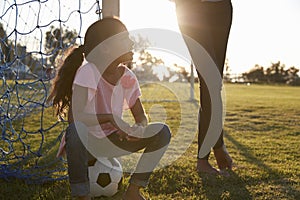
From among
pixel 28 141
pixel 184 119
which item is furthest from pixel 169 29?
pixel 184 119

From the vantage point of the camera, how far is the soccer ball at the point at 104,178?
88.4 inches

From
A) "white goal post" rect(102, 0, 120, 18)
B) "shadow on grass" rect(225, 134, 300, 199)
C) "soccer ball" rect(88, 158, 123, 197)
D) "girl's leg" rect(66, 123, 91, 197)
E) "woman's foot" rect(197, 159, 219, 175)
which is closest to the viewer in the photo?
"girl's leg" rect(66, 123, 91, 197)

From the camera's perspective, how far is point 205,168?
276 cm

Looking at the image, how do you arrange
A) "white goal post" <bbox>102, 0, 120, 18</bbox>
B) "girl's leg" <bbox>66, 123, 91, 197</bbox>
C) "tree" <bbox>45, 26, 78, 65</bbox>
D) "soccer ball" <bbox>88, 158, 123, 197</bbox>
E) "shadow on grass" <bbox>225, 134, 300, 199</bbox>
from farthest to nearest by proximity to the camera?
1. "tree" <bbox>45, 26, 78, 65</bbox>
2. "white goal post" <bbox>102, 0, 120, 18</bbox>
3. "shadow on grass" <bbox>225, 134, 300, 199</bbox>
4. "soccer ball" <bbox>88, 158, 123, 197</bbox>
5. "girl's leg" <bbox>66, 123, 91, 197</bbox>

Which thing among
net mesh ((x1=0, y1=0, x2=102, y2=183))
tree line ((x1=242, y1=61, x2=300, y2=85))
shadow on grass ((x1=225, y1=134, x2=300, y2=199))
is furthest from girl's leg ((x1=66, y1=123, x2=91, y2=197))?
tree line ((x1=242, y1=61, x2=300, y2=85))

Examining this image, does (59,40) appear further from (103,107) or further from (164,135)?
(164,135)

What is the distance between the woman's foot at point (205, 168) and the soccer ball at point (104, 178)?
642mm

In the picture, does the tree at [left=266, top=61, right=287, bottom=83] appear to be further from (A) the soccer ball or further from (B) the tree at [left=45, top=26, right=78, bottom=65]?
(A) the soccer ball

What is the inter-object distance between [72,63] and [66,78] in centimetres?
9

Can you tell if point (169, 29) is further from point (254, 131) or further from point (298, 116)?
point (298, 116)

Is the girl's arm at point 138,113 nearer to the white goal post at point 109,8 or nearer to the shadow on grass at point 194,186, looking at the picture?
the shadow on grass at point 194,186

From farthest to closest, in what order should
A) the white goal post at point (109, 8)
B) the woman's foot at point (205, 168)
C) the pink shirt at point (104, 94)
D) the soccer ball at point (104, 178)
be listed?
the woman's foot at point (205, 168)
the white goal post at point (109, 8)
the soccer ball at point (104, 178)
the pink shirt at point (104, 94)

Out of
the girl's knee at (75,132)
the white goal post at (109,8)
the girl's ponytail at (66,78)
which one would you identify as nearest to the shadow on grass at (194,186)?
the girl's knee at (75,132)

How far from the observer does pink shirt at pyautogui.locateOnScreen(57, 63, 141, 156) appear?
209 cm
